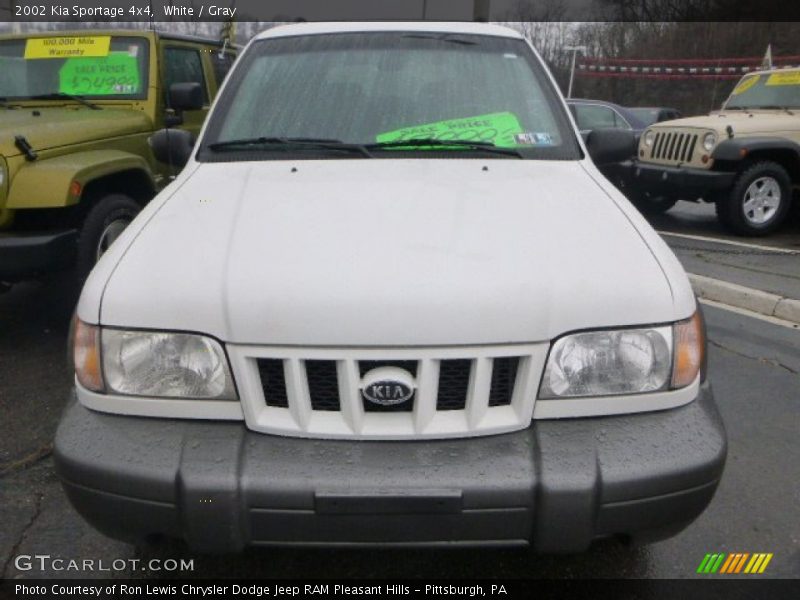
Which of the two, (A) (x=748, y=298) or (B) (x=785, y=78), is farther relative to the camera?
(B) (x=785, y=78)

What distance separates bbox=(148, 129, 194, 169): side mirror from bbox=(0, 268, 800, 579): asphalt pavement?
129cm

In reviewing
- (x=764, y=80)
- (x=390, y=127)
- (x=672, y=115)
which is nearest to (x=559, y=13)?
(x=672, y=115)

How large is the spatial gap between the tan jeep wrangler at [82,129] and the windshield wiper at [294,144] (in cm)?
107

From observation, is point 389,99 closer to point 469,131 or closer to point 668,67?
point 469,131

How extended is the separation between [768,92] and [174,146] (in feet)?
24.4

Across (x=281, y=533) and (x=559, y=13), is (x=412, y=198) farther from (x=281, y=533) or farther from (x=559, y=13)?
(x=559, y=13)

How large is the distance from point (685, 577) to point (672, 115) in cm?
1102

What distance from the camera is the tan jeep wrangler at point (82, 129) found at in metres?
3.59

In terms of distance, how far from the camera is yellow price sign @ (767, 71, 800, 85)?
25.6ft

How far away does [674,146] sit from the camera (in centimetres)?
756

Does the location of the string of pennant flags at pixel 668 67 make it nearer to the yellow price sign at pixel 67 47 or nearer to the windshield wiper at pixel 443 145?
the yellow price sign at pixel 67 47

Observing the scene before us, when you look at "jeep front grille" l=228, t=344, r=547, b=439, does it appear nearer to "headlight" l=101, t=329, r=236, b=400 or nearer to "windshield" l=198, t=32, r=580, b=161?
"headlight" l=101, t=329, r=236, b=400

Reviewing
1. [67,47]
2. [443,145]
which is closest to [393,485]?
[443,145]

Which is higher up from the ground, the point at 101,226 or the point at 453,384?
the point at 453,384
